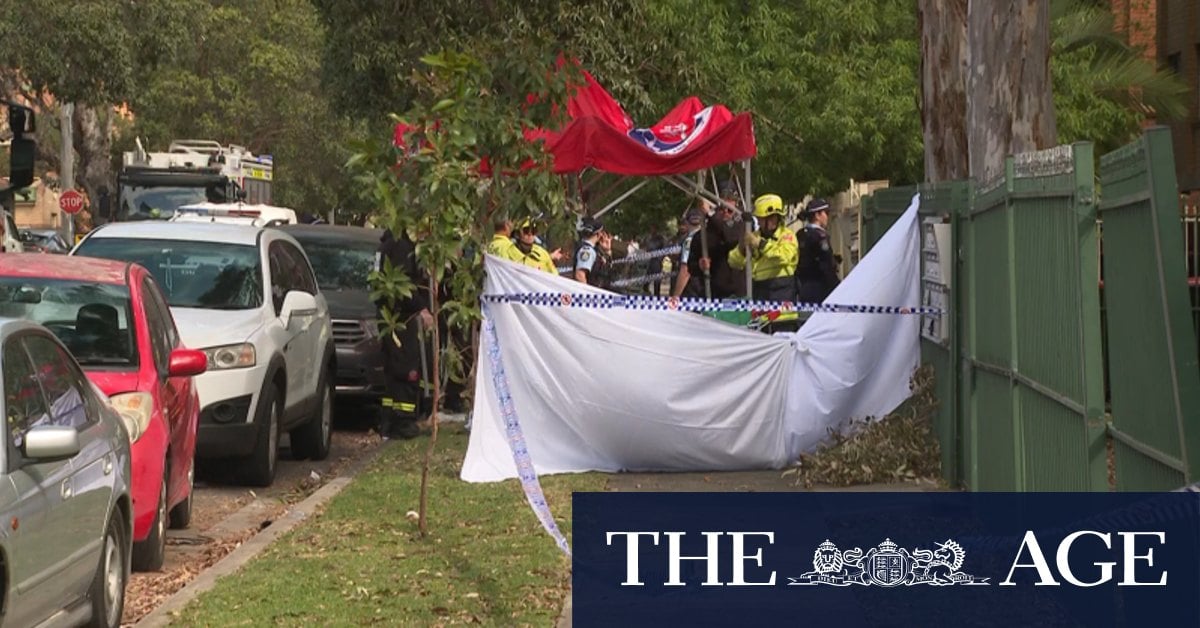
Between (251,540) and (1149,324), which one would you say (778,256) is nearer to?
(251,540)

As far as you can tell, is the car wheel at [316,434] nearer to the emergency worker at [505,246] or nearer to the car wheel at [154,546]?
the emergency worker at [505,246]

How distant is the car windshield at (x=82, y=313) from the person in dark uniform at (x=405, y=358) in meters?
4.66

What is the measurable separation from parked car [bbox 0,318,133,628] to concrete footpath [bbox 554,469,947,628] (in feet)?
14.1

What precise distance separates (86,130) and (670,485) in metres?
39.4

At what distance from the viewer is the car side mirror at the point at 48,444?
283 inches

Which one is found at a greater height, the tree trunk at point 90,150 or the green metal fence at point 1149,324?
the tree trunk at point 90,150

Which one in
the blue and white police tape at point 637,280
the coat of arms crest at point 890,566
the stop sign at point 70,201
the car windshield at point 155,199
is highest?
the stop sign at point 70,201

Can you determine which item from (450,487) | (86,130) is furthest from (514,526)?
(86,130)

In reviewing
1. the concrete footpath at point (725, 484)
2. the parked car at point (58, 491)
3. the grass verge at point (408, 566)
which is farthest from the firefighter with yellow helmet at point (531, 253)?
the parked car at point (58, 491)

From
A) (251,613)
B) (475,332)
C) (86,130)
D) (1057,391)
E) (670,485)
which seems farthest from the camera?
(86,130)

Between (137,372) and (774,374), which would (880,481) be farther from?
(137,372)

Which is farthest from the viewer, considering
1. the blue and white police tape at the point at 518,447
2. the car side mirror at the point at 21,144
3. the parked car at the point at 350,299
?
the parked car at the point at 350,299

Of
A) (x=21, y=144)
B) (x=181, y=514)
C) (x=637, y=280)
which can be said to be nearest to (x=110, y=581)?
(x=181, y=514)

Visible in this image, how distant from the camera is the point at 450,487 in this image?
1250 cm
